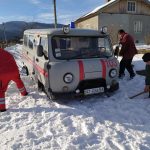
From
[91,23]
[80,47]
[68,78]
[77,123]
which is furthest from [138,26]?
[77,123]

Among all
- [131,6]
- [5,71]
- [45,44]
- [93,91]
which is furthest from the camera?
[131,6]

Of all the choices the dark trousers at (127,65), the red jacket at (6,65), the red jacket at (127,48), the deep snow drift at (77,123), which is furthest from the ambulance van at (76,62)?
the dark trousers at (127,65)

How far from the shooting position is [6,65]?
648 centimetres

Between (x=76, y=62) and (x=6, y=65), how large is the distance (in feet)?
5.49

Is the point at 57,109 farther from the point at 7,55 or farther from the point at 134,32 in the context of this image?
the point at 134,32

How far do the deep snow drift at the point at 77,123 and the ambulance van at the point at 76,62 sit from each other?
418 mm

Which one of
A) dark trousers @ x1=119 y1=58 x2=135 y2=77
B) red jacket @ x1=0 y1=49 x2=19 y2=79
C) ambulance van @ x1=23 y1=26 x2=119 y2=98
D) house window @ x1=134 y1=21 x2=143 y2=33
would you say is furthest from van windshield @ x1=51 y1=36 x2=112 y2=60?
house window @ x1=134 y1=21 x2=143 y2=33

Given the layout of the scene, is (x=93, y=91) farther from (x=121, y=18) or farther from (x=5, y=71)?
(x=121, y=18)

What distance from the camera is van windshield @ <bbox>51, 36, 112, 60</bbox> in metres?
6.54

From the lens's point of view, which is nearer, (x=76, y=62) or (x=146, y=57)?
(x=76, y=62)

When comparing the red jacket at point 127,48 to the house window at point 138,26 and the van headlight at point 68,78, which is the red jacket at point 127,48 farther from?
the house window at point 138,26

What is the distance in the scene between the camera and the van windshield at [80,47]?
6.54 meters

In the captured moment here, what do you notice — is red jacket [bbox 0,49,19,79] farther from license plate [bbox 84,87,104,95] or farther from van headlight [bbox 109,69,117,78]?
van headlight [bbox 109,69,117,78]

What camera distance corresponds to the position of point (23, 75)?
1033 centimetres
